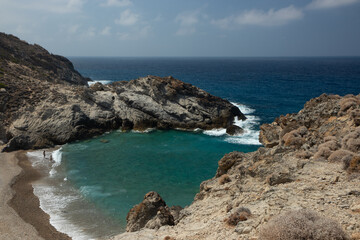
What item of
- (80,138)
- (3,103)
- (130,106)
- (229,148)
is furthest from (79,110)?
(229,148)

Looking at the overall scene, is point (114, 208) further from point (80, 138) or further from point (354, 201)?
point (80, 138)

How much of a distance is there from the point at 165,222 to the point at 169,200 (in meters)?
11.5

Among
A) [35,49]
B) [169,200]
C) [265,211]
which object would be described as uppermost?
[35,49]

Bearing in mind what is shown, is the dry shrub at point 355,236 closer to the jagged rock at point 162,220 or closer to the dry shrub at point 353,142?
the dry shrub at point 353,142

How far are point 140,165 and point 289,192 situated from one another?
26076 millimetres

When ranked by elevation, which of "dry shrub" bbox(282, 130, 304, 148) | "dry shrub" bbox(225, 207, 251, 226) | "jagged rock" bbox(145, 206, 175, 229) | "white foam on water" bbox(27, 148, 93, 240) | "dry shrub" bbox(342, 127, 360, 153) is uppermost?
"dry shrub" bbox(342, 127, 360, 153)

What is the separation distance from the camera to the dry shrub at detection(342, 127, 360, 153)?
15.9 meters

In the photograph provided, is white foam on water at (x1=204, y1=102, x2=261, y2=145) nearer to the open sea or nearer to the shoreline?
the open sea

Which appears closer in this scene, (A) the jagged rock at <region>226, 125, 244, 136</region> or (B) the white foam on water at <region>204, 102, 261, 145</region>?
(B) the white foam on water at <region>204, 102, 261, 145</region>

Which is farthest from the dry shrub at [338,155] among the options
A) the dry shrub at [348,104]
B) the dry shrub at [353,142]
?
the dry shrub at [348,104]

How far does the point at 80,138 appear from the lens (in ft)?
155

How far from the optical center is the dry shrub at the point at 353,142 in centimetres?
1591

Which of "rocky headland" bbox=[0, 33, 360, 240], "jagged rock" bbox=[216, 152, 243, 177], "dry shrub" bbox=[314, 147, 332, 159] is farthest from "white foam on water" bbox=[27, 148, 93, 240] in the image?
"dry shrub" bbox=[314, 147, 332, 159]

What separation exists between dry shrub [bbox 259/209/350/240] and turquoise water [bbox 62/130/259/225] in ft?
58.8
